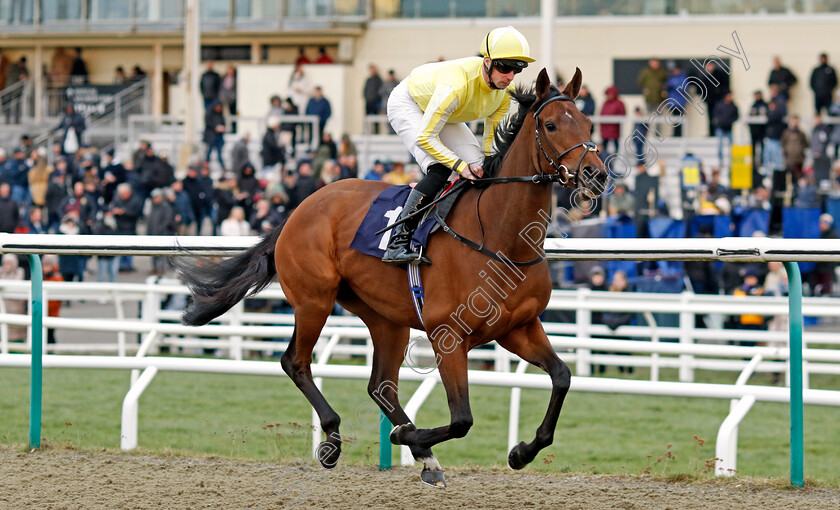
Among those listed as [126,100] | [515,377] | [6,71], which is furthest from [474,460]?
[6,71]

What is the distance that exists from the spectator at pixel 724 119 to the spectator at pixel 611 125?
1.32 m

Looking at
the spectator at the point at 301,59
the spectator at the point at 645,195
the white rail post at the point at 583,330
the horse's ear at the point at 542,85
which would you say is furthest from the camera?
the spectator at the point at 301,59

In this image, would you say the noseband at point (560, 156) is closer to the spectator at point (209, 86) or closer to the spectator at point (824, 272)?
the spectator at point (824, 272)

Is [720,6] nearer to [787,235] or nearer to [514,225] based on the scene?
[787,235]

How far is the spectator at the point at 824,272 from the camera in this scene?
447 inches

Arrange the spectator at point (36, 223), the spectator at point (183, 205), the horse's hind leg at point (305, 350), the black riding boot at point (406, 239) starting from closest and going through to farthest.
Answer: the black riding boot at point (406, 239)
the horse's hind leg at point (305, 350)
the spectator at point (36, 223)
the spectator at point (183, 205)

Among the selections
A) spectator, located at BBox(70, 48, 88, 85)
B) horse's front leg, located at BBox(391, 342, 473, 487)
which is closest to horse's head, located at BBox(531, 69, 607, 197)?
horse's front leg, located at BBox(391, 342, 473, 487)

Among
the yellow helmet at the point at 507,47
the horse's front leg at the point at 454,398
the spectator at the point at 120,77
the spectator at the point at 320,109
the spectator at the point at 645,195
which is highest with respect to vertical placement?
the spectator at the point at 120,77

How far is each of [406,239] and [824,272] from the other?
326 inches

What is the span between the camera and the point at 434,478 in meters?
4.46

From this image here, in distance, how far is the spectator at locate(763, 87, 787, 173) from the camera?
1509 centimetres

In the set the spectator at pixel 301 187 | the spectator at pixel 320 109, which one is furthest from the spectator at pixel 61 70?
the spectator at pixel 301 187

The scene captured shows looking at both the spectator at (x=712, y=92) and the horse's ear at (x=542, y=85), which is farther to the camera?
the spectator at (x=712, y=92)

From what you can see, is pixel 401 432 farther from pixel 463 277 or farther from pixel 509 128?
pixel 509 128
